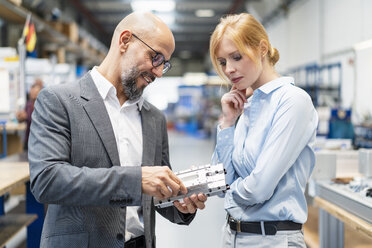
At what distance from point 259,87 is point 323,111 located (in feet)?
14.5

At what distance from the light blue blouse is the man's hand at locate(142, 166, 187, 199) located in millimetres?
323

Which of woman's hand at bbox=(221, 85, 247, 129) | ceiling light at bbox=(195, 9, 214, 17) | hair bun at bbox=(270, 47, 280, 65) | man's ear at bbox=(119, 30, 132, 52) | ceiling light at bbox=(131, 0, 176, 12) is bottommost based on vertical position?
woman's hand at bbox=(221, 85, 247, 129)

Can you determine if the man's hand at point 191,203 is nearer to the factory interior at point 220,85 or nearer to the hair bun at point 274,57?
the factory interior at point 220,85

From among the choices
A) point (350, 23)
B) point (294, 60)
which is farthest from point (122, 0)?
point (350, 23)

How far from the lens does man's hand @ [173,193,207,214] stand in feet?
4.61

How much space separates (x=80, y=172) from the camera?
1232mm

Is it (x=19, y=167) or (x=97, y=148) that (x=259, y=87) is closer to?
(x=97, y=148)

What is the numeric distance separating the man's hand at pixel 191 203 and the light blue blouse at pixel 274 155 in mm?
141

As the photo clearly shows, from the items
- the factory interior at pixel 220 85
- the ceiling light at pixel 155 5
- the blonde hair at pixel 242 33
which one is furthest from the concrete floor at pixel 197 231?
the ceiling light at pixel 155 5

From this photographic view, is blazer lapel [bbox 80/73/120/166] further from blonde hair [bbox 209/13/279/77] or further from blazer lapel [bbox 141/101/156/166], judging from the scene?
blonde hair [bbox 209/13/279/77]

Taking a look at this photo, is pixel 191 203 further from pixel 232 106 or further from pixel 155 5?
pixel 155 5

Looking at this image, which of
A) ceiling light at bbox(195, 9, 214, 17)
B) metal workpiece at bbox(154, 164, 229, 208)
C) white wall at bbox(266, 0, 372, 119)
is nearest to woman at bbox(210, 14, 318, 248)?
metal workpiece at bbox(154, 164, 229, 208)

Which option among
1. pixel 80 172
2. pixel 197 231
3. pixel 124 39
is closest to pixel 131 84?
pixel 124 39

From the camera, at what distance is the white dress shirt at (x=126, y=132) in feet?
4.95
